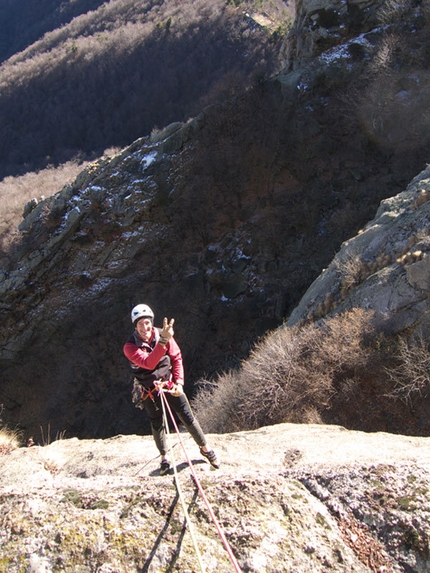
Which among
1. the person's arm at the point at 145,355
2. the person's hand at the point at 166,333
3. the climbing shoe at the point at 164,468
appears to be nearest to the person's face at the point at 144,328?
the person's arm at the point at 145,355

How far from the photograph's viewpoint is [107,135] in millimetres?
50188

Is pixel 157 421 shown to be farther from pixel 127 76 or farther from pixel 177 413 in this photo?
pixel 127 76

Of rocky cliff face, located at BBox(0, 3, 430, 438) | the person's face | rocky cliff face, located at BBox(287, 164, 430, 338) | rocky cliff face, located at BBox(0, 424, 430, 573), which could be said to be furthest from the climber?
rocky cliff face, located at BBox(0, 3, 430, 438)

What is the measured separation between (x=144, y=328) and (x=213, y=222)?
788 inches

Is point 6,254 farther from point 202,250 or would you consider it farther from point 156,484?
point 156,484

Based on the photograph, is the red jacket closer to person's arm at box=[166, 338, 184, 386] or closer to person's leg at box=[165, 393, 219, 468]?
person's arm at box=[166, 338, 184, 386]

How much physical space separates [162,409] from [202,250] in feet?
63.7

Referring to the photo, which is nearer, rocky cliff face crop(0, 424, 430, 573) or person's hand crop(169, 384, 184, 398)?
rocky cliff face crop(0, 424, 430, 573)

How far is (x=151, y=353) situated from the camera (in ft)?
12.3

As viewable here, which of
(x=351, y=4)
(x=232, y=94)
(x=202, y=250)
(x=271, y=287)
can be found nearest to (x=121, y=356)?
(x=202, y=250)

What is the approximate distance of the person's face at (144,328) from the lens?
384 cm

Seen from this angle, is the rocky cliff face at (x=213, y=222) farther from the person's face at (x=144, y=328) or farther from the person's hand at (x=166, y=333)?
the person's hand at (x=166, y=333)

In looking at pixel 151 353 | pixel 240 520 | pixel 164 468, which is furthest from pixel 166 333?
pixel 240 520

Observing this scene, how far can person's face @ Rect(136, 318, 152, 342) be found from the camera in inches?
151
